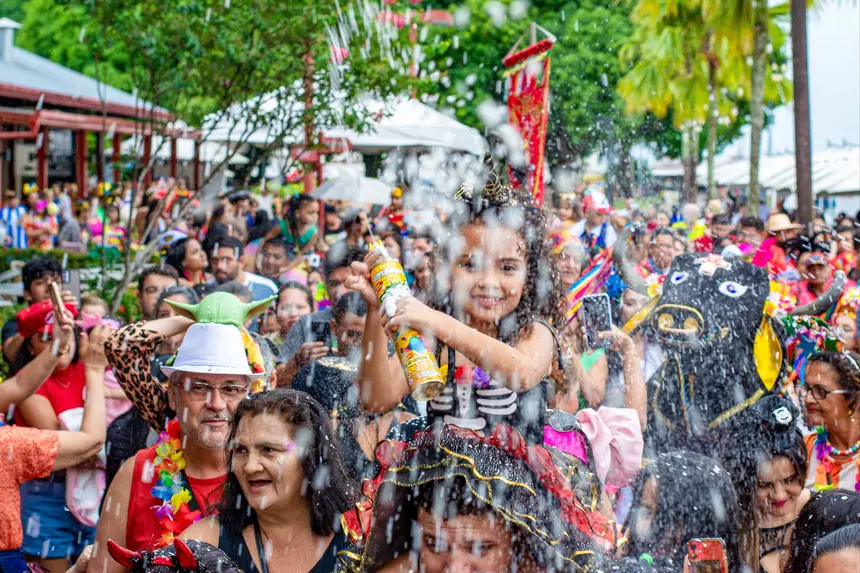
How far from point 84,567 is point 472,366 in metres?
1.55

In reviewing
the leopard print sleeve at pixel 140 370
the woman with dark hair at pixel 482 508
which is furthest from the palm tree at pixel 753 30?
the woman with dark hair at pixel 482 508

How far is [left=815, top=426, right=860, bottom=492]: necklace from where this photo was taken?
205 inches

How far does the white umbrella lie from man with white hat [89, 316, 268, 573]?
1178cm

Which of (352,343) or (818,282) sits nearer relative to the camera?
(352,343)

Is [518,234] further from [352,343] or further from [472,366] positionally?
[352,343]

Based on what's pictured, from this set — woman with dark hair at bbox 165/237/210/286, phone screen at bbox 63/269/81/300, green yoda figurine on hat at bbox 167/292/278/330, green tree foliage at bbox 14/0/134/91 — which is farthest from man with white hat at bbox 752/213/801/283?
green tree foliage at bbox 14/0/134/91

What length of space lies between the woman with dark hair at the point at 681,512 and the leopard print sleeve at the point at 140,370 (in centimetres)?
195

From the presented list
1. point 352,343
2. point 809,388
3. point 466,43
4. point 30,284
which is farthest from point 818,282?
point 466,43

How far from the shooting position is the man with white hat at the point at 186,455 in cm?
390

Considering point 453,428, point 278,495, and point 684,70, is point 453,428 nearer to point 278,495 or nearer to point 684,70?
point 278,495

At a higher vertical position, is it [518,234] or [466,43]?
[466,43]

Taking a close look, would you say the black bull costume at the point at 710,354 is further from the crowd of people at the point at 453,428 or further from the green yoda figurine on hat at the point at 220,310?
the green yoda figurine on hat at the point at 220,310

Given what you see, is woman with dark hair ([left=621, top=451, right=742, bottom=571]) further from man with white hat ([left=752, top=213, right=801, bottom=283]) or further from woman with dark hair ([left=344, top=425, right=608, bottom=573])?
man with white hat ([left=752, top=213, right=801, bottom=283])

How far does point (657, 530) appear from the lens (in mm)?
4000
